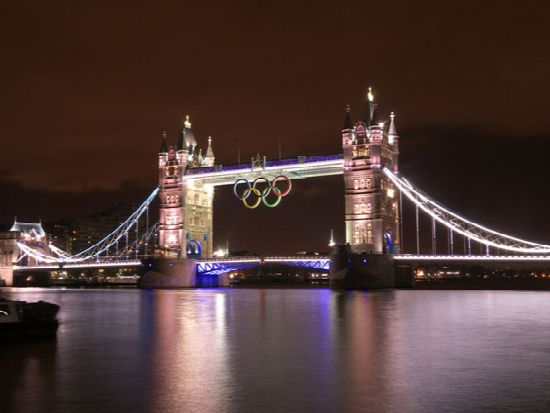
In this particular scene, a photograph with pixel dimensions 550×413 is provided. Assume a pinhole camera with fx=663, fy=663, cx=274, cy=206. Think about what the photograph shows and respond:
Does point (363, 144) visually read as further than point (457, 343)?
Yes

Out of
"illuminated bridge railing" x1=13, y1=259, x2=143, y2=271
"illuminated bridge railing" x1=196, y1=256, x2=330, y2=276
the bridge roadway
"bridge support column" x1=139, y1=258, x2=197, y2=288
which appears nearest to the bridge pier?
"illuminated bridge railing" x1=13, y1=259, x2=143, y2=271

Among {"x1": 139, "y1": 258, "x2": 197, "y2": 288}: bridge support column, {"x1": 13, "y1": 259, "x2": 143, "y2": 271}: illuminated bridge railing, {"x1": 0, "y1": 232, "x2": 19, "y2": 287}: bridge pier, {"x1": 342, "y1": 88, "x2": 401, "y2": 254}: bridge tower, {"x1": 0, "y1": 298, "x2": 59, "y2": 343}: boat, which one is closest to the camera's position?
{"x1": 0, "y1": 298, "x2": 59, "y2": 343}: boat

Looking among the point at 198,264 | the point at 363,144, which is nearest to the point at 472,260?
the point at 363,144

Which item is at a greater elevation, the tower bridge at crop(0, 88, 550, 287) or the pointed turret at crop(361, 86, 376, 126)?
the pointed turret at crop(361, 86, 376, 126)

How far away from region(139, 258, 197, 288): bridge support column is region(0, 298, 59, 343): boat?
182ft

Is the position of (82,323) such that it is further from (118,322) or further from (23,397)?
(23,397)

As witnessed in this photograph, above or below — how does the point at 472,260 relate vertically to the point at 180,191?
below

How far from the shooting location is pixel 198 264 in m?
78.6

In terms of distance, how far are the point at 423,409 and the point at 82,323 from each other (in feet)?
61.3

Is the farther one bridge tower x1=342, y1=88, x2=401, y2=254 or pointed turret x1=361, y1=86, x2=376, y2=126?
pointed turret x1=361, y1=86, x2=376, y2=126

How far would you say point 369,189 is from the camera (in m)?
66.2

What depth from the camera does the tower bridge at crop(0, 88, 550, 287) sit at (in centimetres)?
6300

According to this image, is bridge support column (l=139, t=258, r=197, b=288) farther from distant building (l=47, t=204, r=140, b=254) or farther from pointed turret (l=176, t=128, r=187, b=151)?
distant building (l=47, t=204, r=140, b=254)

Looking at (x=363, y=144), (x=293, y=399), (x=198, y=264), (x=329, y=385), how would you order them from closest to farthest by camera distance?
(x=293, y=399), (x=329, y=385), (x=363, y=144), (x=198, y=264)
